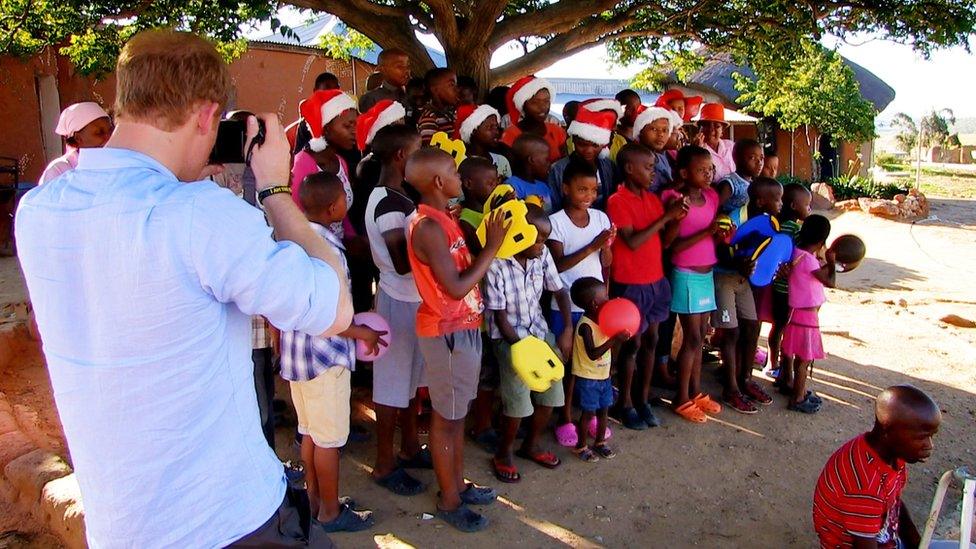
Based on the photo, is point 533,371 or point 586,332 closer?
point 533,371

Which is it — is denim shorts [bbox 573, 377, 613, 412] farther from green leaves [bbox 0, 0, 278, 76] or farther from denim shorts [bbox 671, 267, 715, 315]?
green leaves [bbox 0, 0, 278, 76]

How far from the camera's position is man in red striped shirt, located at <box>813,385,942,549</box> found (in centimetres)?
255

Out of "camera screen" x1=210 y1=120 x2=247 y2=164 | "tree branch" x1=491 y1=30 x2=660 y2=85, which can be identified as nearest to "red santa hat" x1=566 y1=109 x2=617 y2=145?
"tree branch" x1=491 y1=30 x2=660 y2=85

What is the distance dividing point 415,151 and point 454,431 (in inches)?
50.1

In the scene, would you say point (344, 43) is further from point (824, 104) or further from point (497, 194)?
point (824, 104)

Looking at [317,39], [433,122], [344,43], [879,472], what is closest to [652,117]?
[433,122]

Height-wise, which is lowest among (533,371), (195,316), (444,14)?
(533,371)

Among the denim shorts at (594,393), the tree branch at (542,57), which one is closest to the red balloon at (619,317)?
the denim shorts at (594,393)

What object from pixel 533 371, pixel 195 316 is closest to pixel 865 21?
pixel 533 371

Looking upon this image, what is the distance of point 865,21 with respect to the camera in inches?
239

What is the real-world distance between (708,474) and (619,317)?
102cm

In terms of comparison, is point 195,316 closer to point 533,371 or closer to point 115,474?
point 115,474

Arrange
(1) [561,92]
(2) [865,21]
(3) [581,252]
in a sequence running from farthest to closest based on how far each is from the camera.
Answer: (1) [561,92], (2) [865,21], (3) [581,252]

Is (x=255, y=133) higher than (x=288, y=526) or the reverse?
higher
